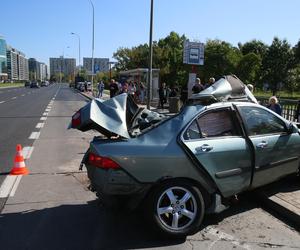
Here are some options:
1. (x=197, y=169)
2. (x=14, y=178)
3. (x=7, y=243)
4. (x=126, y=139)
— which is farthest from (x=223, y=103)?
(x=14, y=178)

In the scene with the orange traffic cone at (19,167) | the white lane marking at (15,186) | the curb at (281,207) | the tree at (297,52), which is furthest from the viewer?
the tree at (297,52)

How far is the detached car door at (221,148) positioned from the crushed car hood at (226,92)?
0.30 meters

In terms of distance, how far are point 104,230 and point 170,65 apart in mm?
57569

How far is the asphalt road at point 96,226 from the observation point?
4719mm

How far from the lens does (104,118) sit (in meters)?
5.14

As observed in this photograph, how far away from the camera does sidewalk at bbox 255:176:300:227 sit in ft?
18.3

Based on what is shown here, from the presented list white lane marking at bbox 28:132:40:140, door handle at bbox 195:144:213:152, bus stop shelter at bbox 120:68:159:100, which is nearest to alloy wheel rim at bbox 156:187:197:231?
door handle at bbox 195:144:213:152

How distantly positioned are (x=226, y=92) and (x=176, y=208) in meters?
1.87

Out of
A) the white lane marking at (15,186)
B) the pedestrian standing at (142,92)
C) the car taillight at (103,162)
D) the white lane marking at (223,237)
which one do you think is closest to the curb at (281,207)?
the white lane marking at (223,237)

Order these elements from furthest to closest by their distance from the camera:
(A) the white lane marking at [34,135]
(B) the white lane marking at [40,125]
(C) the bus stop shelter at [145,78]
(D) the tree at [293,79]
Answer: (D) the tree at [293,79] → (C) the bus stop shelter at [145,78] → (B) the white lane marking at [40,125] → (A) the white lane marking at [34,135]

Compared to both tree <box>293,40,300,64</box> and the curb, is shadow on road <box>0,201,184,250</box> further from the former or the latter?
tree <box>293,40,300,64</box>

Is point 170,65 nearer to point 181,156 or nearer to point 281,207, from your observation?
point 281,207

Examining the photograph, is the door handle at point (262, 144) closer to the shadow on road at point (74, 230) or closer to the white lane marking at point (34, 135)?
the shadow on road at point (74, 230)

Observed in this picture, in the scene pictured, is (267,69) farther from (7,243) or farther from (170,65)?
(7,243)
